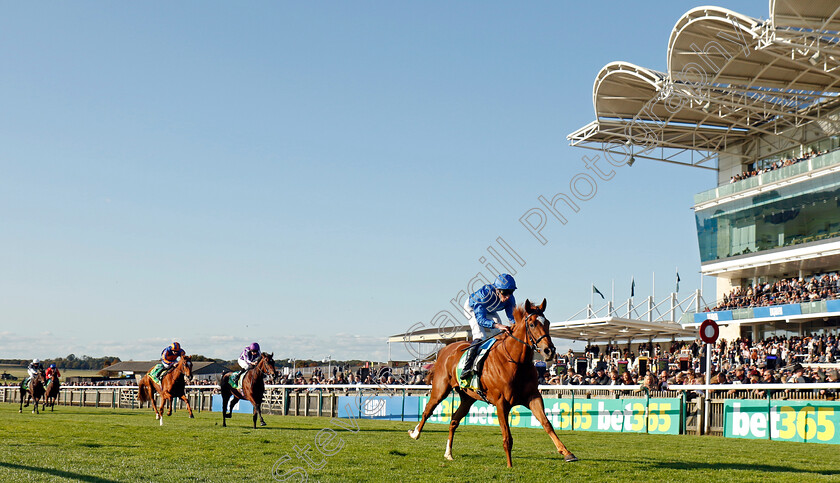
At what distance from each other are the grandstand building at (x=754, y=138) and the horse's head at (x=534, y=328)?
2500 cm

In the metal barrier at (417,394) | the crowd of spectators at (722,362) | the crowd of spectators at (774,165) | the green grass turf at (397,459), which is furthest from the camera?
the crowd of spectators at (774,165)

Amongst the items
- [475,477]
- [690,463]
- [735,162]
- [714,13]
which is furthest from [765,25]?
[475,477]

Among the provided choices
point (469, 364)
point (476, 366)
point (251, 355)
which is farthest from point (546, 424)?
point (251, 355)

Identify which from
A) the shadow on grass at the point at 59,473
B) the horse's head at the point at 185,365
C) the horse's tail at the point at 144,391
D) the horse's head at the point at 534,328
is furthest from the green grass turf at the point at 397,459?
the horse's tail at the point at 144,391

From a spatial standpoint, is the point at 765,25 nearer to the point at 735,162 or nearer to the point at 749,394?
the point at 735,162

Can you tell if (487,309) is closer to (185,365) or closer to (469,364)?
(469,364)

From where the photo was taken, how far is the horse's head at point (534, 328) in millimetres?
8148

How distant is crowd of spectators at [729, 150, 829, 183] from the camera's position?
36.3 metres

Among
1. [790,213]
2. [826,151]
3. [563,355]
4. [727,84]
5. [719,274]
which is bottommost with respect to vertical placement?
[563,355]

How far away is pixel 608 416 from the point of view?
1727 cm

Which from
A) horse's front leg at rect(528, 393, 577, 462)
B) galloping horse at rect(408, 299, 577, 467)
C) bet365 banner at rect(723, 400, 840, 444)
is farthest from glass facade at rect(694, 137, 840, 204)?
horse's front leg at rect(528, 393, 577, 462)

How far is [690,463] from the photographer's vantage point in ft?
29.7

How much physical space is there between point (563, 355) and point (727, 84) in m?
14.5

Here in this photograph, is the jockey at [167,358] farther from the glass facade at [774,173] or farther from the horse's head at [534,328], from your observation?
the glass facade at [774,173]
